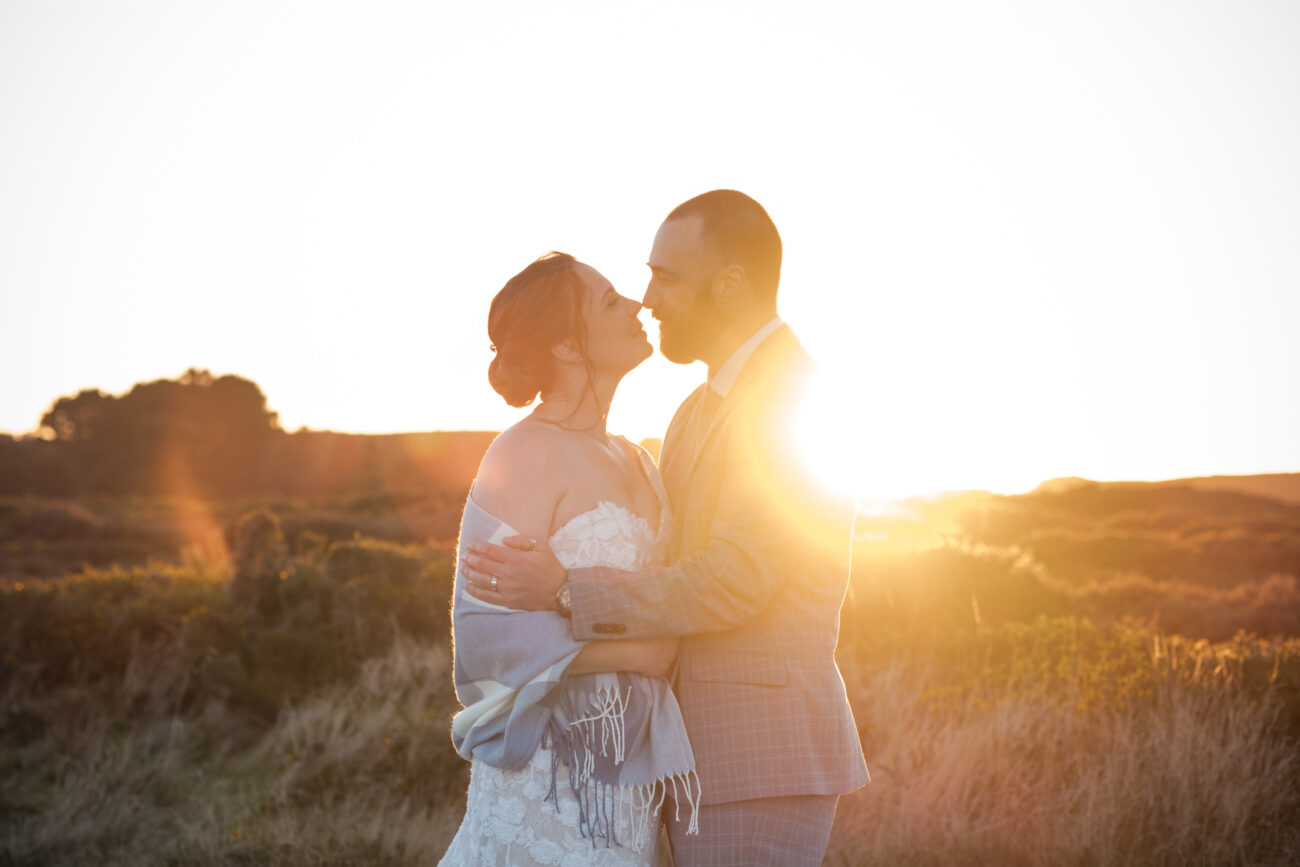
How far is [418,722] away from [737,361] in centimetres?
503

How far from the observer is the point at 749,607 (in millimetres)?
2672

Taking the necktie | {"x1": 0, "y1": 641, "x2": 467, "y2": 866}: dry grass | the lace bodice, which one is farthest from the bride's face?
{"x1": 0, "y1": 641, "x2": 467, "y2": 866}: dry grass

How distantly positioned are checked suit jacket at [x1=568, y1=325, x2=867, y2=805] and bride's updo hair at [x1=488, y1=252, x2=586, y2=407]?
518mm

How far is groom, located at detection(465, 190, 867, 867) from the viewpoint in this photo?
8.56 feet

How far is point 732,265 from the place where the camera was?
309cm

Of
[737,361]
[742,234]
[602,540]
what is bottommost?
[602,540]

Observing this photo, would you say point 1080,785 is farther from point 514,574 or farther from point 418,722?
point 514,574

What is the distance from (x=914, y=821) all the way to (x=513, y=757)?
3629 mm

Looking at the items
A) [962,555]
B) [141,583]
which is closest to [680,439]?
[141,583]

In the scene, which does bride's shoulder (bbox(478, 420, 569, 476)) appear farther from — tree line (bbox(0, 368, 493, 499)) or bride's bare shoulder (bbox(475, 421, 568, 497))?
tree line (bbox(0, 368, 493, 499))

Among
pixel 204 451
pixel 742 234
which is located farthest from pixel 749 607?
pixel 204 451

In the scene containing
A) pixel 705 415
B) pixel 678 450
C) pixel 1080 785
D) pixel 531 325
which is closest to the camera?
pixel 531 325

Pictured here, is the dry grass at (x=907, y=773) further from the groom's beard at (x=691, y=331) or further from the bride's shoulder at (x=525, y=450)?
the bride's shoulder at (x=525, y=450)

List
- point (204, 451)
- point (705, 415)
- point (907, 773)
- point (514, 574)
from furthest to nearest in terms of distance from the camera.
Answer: point (204, 451) → point (907, 773) → point (705, 415) → point (514, 574)
